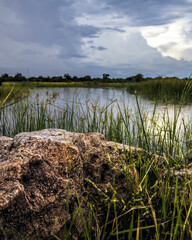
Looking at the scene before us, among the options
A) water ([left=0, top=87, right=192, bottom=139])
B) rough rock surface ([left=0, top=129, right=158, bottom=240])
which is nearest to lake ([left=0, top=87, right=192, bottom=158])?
water ([left=0, top=87, right=192, bottom=139])

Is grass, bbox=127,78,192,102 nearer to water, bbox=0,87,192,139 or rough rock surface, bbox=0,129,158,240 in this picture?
water, bbox=0,87,192,139

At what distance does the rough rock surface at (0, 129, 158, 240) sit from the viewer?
1.48 meters

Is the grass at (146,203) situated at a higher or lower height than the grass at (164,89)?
lower

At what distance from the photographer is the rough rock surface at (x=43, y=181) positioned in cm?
148

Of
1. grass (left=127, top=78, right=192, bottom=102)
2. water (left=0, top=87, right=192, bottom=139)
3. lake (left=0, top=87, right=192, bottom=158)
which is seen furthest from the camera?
water (left=0, top=87, right=192, bottom=139)

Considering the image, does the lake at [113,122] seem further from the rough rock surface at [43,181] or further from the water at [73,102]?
the rough rock surface at [43,181]

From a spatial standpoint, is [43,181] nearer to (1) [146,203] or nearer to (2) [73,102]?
(1) [146,203]

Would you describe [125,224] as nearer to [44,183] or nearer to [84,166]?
[84,166]

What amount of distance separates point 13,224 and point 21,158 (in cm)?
43

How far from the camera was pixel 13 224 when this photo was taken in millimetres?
1471

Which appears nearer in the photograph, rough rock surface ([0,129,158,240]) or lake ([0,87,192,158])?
rough rock surface ([0,129,158,240])

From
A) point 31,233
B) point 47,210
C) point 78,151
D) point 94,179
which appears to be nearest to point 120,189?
point 94,179

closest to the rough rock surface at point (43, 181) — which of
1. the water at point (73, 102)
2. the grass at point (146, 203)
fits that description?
the grass at point (146, 203)

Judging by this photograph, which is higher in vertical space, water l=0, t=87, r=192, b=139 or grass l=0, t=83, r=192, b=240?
water l=0, t=87, r=192, b=139
